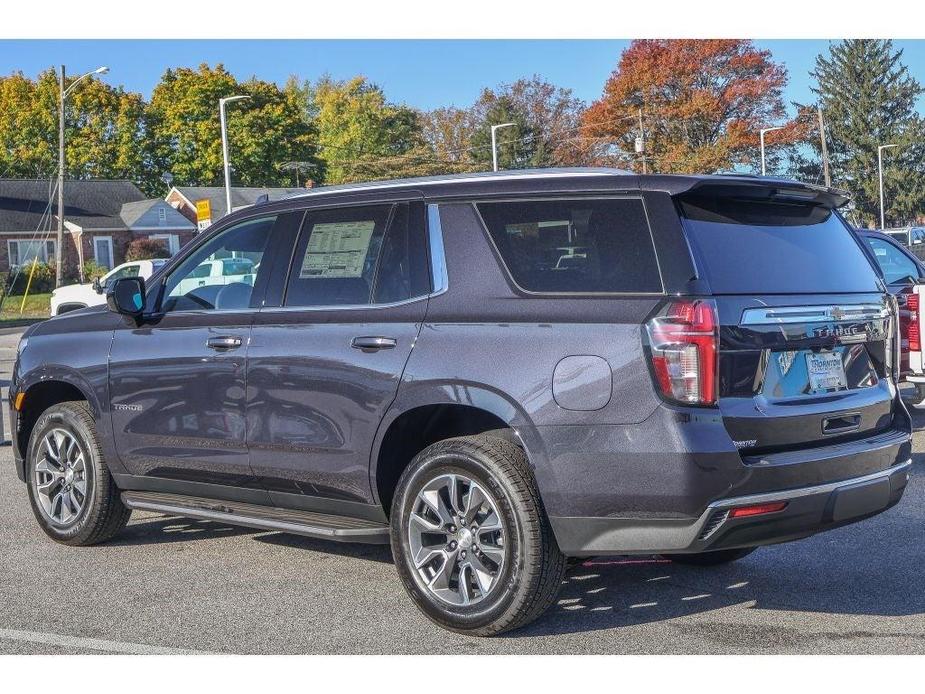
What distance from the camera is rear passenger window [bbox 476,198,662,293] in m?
4.79

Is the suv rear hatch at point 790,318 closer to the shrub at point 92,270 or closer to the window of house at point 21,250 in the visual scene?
the shrub at point 92,270

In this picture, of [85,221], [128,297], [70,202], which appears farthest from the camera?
[70,202]

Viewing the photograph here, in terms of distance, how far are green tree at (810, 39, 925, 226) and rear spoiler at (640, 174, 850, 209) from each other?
289ft

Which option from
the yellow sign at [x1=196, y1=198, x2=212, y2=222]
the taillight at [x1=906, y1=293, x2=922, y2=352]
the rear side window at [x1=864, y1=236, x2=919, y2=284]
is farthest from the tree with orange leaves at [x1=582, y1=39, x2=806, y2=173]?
the taillight at [x1=906, y1=293, x2=922, y2=352]

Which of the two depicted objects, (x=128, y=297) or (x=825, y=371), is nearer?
(x=825, y=371)

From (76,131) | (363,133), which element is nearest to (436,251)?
(76,131)

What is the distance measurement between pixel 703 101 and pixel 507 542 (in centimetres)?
5642

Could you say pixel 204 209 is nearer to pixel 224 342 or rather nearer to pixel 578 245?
pixel 224 342

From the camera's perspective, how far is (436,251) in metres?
5.43

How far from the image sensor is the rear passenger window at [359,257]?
5.53 meters

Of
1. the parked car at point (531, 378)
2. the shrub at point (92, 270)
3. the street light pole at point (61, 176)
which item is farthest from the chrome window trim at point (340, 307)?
the shrub at point (92, 270)

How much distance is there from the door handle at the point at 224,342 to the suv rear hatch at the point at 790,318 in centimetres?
243

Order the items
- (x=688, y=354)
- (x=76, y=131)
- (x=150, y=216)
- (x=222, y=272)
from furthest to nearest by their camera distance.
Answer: (x=76, y=131) < (x=150, y=216) < (x=222, y=272) < (x=688, y=354)

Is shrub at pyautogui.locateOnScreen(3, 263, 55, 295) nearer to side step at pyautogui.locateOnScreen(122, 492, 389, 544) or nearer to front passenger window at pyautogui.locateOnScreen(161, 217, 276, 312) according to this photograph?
front passenger window at pyautogui.locateOnScreen(161, 217, 276, 312)
